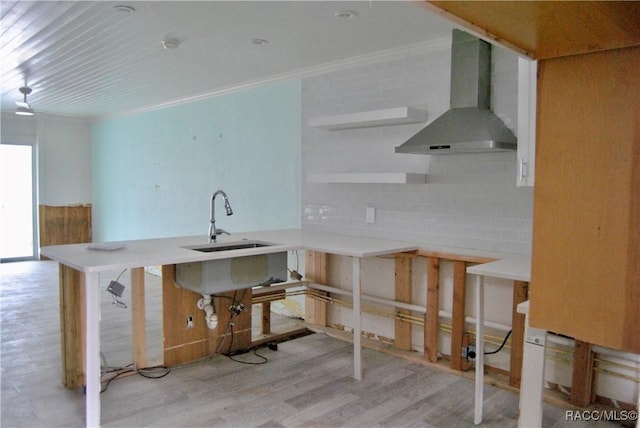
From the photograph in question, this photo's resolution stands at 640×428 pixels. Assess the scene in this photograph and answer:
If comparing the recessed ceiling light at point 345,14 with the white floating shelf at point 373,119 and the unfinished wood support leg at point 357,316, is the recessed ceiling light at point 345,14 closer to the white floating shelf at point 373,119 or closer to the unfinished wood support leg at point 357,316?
the white floating shelf at point 373,119

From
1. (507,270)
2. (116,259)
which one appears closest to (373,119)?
(507,270)

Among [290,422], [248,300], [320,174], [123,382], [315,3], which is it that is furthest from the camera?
[320,174]

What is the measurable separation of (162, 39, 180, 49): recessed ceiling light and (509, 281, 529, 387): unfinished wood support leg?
305cm

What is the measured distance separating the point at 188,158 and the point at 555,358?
15.6ft

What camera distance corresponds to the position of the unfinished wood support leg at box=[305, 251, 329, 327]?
4.43m

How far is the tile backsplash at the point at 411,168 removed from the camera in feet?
10.7

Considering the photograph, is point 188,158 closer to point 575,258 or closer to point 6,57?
point 6,57

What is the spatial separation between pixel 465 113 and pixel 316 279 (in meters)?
2.07

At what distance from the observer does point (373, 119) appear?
144 inches

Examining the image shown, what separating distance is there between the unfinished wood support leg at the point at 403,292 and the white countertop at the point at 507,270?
1.05 m

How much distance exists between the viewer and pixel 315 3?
290 cm

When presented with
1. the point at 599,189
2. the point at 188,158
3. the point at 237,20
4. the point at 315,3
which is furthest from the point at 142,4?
the point at 188,158

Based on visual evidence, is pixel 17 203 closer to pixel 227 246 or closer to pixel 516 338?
pixel 227 246

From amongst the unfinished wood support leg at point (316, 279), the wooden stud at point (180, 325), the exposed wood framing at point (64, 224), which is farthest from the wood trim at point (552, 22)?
the exposed wood framing at point (64, 224)
